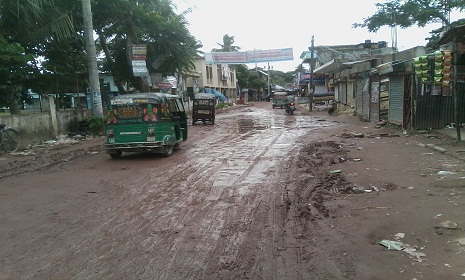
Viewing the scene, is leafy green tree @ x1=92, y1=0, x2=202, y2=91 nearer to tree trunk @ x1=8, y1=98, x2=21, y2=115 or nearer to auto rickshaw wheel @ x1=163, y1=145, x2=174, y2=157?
tree trunk @ x1=8, y1=98, x2=21, y2=115

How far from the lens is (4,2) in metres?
14.7

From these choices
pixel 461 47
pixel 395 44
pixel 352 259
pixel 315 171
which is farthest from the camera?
pixel 395 44

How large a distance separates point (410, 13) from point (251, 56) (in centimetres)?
1645

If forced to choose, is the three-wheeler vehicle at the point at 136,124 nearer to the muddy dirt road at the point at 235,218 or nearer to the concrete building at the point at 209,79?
the muddy dirt road at the point at 235,218

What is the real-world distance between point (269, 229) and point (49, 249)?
2.76m

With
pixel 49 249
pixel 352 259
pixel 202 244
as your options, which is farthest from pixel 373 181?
pixel 49 249

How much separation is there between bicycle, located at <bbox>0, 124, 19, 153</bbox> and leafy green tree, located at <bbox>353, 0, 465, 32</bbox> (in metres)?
25.2

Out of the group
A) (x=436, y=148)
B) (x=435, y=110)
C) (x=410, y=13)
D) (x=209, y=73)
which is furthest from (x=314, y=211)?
(x=209, y=73)

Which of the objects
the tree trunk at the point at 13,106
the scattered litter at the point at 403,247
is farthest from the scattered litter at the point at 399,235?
the tree trunk at the point at 13,106

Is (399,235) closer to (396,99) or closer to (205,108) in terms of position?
(396,99)

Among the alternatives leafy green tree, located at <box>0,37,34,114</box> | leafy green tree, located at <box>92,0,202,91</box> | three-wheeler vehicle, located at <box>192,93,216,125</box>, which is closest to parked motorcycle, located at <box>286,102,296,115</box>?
leafy green tree, located at <box>92,0,202,91</box>

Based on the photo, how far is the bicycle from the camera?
1315 cm

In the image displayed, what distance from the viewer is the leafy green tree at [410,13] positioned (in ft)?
83.6

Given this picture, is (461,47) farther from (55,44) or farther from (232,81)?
(232,81)
